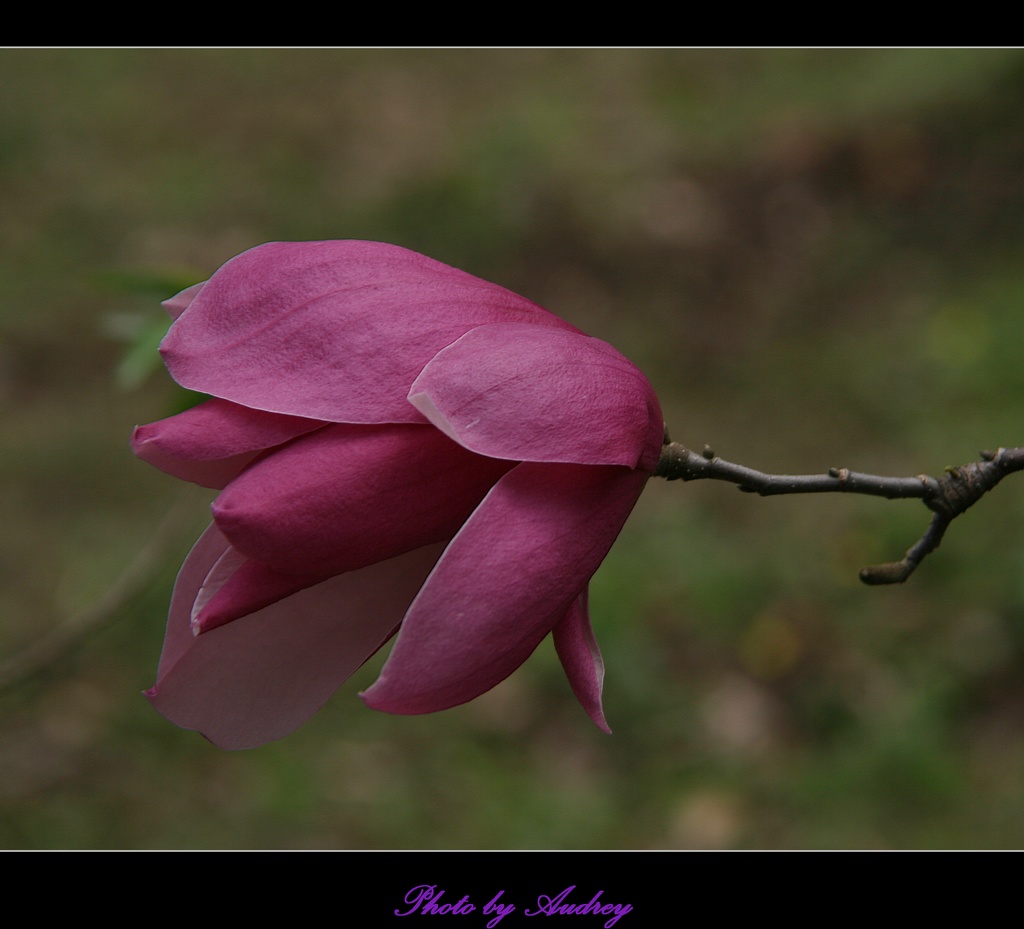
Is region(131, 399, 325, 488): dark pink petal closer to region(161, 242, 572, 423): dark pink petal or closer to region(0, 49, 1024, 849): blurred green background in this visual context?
region(161, 242, 572, 423): dark pink petal

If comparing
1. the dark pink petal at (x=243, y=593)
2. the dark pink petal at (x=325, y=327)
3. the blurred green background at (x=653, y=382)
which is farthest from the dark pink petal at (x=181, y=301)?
the blurred green background at (x=653, y=382)

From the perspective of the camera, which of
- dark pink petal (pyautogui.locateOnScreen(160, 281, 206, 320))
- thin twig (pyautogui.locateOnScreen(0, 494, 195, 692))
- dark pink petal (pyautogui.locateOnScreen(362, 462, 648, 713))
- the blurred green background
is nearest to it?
dark pink petal (pyautogui.locateOnScreen(362, 462, 648, 713))

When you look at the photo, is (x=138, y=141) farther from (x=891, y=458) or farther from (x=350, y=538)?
(x=350, y=538)

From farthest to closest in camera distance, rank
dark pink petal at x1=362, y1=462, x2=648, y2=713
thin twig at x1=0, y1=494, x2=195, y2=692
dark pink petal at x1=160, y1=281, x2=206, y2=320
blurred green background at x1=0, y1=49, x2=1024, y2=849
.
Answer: blurred green background at x1=0, y1=49, x2=1024, y2=849, thin twig at x1=0, y1=494, x2=195, y2=692, dark pink petal at x1=160, y1=281, x2=206, y2=320, dark pink petal at x1=362, y1=462, x2=648, y2=713

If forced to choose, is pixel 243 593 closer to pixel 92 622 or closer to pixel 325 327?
pixel 325 327

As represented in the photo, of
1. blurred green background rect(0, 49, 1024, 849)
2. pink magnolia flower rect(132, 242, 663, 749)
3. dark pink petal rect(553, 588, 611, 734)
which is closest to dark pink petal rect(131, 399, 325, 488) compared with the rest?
pink magnolia flower rect(132, 242, 663, 749)

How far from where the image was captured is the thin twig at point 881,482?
0.52m

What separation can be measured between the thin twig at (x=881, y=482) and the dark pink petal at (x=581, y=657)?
0.08 m

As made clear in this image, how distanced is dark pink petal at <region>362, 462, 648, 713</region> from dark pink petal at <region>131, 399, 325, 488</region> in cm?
8

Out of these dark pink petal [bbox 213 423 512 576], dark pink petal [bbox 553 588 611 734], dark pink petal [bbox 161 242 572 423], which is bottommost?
dark pink petal [bbox 553 588 611 734]

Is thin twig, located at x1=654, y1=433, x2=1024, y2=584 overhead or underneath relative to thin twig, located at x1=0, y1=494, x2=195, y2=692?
overhead

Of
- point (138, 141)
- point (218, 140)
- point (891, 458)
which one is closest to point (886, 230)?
point (891, 458)

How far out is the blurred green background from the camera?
1.70 metres

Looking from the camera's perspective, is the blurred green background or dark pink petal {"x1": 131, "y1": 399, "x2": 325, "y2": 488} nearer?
dark pink petal {"x1": 131, "y1": 399, "x2": 325, "y2": 488}
